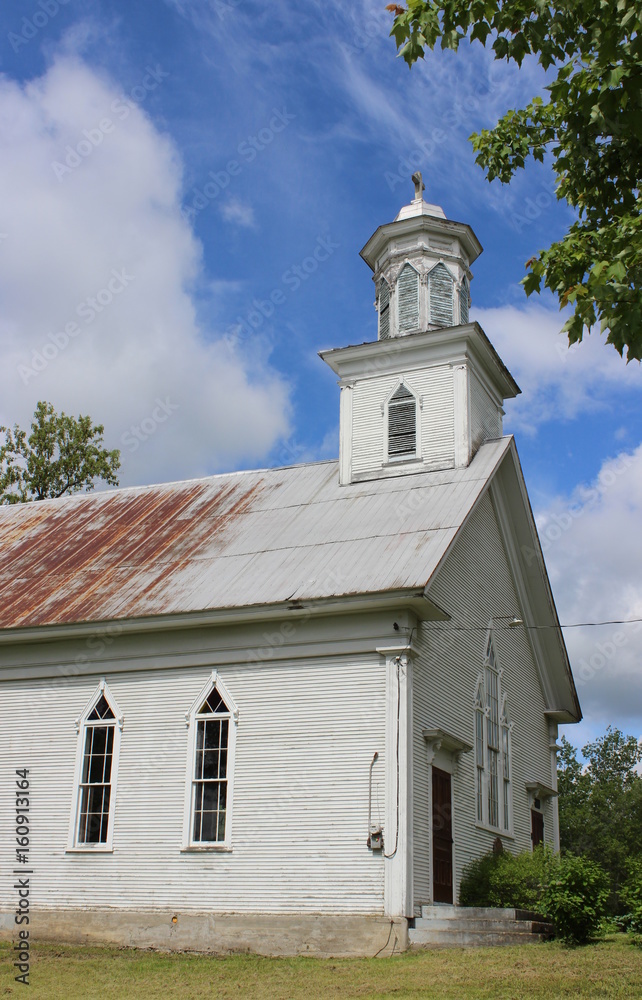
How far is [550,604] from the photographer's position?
76.4ft

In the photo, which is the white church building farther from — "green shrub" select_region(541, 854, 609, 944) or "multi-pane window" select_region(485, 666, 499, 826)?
"green shrub" select_region(541, 854, 609, 944)

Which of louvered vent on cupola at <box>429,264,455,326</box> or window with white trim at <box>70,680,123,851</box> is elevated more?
louvered vent on cupola at <box>429,264,455,326</box>

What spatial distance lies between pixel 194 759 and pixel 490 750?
6171 millimetres

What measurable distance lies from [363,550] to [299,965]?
22.6 feet

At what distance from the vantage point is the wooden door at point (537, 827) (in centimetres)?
2197

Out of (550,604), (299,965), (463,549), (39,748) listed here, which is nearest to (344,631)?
(463,549)

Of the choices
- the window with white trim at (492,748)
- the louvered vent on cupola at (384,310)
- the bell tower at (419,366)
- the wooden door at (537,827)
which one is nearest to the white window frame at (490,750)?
the window with white trim at (492,748)

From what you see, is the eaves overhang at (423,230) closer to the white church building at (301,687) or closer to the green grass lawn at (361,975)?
the white church building at (301,687)

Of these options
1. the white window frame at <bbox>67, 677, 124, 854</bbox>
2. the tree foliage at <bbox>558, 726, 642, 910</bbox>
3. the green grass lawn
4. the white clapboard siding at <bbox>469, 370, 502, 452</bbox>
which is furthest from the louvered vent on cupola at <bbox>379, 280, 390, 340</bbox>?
the tree foliage at <bbox>558, 726, 642, 910</bbox>

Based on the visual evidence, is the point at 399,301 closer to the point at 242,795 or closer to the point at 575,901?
the point at 242,795

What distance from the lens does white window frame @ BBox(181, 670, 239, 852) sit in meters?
16.5

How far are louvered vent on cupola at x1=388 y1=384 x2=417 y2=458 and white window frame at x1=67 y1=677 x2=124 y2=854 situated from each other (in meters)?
7.96

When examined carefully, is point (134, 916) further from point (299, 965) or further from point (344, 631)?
point (344, 631)

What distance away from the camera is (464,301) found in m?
24.2
